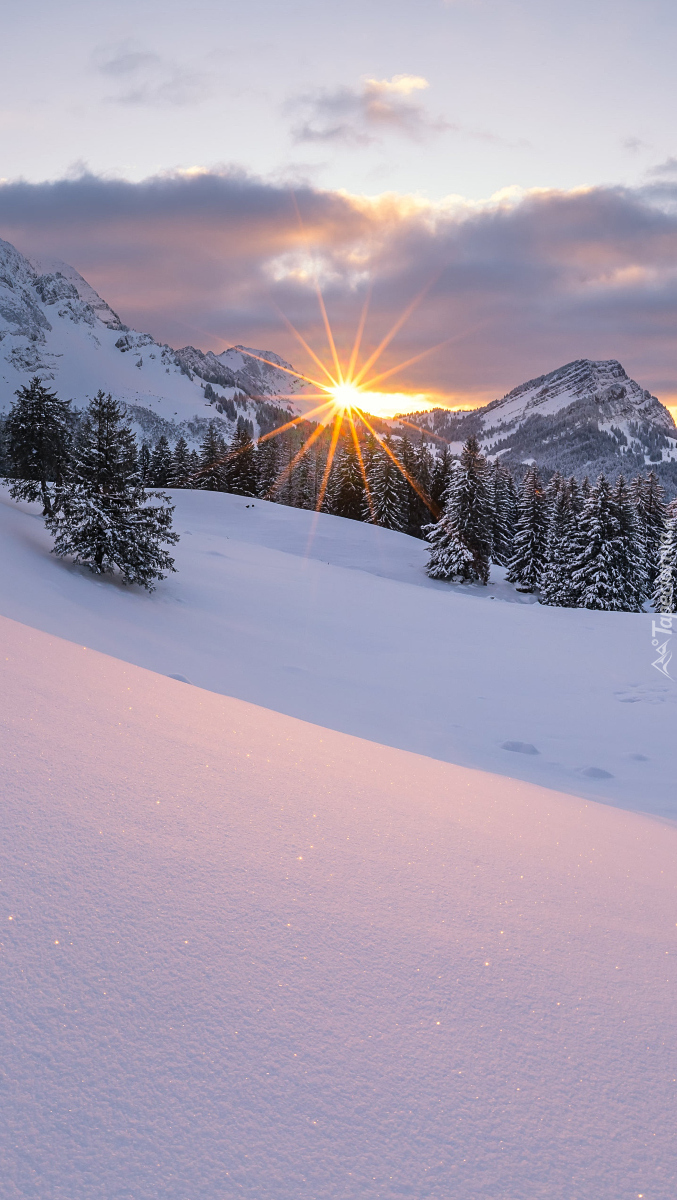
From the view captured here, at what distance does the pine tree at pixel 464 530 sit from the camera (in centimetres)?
3522

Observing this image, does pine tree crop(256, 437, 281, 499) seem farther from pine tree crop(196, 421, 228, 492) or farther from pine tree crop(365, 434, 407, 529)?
pine tree crop(365, 434, 407, 529)

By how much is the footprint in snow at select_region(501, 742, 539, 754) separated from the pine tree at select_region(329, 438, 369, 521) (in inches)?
1709

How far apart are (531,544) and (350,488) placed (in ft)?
50.9

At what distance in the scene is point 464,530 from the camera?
Result: 118 feet

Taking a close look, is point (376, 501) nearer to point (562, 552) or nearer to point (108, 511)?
point (562, 552)

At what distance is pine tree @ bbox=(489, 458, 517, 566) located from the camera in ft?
164

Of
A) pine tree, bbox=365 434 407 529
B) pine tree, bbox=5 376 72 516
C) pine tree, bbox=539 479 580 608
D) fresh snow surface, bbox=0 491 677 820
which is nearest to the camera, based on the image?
fresh snow surface, bbox=0 491 677 820

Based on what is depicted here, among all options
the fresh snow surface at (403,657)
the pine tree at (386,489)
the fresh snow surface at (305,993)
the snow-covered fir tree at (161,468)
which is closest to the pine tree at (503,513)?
the pine tree at (386,489)

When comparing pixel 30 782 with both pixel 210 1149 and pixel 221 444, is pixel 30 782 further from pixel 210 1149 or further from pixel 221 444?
pixel 221 444

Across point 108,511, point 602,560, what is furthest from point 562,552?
point 108,511

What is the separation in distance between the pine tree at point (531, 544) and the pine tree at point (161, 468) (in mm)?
35119

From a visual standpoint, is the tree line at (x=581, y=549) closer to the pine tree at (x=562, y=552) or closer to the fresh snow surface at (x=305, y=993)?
the pine tree at (x=562, y=552)

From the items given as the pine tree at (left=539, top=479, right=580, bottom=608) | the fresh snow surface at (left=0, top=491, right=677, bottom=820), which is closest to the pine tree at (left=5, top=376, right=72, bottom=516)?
the fresh snow surface at (left=0, top=491, right=677, bottom=820)

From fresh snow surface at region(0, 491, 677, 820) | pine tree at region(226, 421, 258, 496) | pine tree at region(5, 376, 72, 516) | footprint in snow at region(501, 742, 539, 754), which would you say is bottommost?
footprint in snow at region(501, 742, 539, 754)
